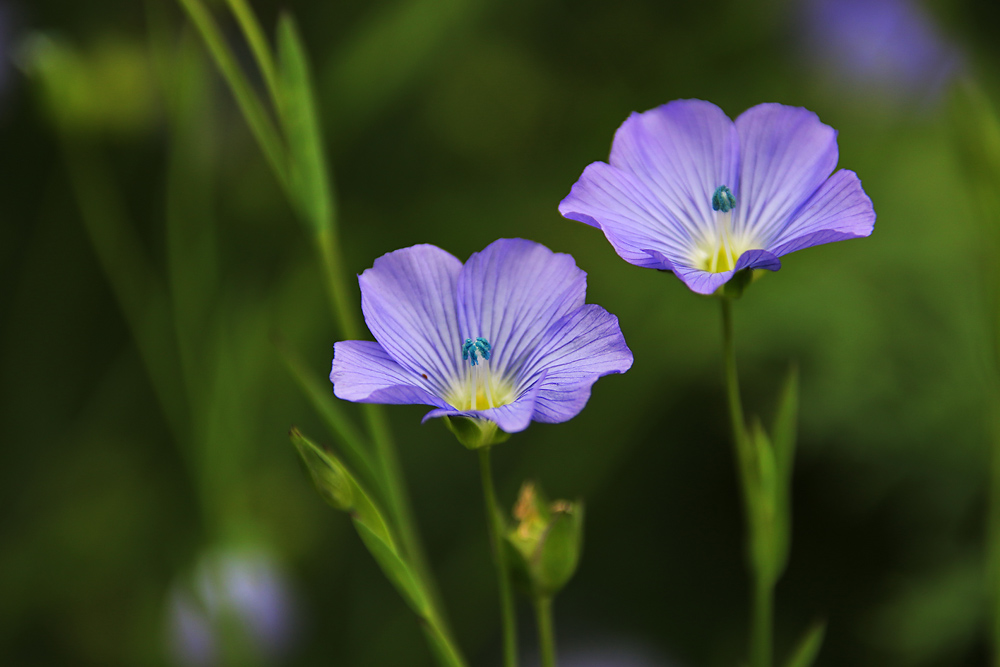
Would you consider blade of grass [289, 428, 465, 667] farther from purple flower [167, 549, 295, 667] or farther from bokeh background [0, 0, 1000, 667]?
purple flower [167, 549, 295, 667]

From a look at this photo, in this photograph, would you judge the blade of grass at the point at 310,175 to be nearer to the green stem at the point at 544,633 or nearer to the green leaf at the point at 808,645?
the green stem at the point at 544,633

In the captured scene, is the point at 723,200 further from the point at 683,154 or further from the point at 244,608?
the point at 244,608

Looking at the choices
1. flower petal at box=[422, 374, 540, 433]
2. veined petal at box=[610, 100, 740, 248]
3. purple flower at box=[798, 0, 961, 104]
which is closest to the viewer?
flower petal at box=[422, 374, 540, 433]

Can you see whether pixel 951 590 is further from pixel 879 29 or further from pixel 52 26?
pixel 52 26

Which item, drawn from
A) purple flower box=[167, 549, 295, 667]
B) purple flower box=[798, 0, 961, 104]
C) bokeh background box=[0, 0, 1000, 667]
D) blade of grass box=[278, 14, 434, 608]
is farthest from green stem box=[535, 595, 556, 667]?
purple flower box=[798, 0, 961, 104]

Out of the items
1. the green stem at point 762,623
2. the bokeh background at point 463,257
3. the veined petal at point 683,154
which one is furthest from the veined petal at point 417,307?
the bokeh background at point 463,257

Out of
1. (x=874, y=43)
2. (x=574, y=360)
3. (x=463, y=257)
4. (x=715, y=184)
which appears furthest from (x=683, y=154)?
(x=874, y=43)
